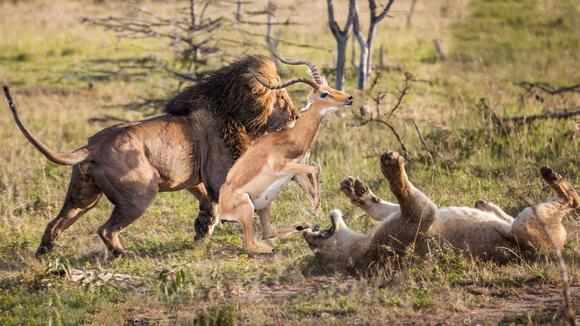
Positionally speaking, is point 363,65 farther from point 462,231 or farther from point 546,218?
point 546,218

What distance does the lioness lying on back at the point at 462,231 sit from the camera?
6.16m

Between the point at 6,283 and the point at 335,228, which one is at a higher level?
the point at 335,228

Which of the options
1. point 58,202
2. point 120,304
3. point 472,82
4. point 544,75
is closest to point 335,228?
point 120,304

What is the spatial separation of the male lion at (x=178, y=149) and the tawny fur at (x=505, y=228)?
1318mm

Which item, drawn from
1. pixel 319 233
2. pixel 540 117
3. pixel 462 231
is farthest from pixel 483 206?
pixel 540 117

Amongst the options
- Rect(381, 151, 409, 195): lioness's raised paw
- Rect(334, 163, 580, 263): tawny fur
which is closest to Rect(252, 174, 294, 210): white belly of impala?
Rect(381, 151, 409, 195): lioness's raised paw

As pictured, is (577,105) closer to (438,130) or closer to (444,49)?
(438,130)

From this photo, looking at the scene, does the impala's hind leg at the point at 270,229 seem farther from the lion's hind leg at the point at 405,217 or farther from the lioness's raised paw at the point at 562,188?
the lioness's raised paw at the point at 562,188

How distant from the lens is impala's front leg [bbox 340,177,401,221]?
6.83m

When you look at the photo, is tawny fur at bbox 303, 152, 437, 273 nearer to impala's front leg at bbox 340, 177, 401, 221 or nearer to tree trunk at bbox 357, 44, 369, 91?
impala's front leg at bbox 340, 177, 401, 221

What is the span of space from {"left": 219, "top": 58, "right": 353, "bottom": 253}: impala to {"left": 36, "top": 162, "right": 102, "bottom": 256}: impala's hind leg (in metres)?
1.35

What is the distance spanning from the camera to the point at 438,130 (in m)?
10.2

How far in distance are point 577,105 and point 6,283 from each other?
23.1ft

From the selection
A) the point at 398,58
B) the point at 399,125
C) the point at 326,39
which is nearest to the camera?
the point at 399,125
